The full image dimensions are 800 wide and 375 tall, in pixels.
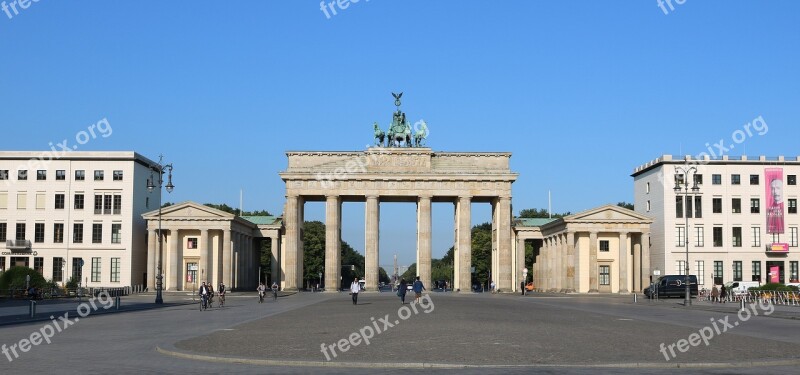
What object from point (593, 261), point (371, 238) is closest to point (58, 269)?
point (371, 238)

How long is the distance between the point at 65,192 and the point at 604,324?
7556 centimetres

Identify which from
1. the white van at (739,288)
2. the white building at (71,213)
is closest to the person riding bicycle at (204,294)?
the white van at (739,288)

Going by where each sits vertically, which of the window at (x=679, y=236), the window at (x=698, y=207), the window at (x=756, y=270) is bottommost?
the window at (x=756, y=270)

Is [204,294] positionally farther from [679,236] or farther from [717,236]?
[717,236]

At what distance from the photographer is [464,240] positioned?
352ft

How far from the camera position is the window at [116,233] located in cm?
9956

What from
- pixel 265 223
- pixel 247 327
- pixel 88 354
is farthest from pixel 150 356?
pixel 265 223

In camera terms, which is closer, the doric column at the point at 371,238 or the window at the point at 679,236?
the window at the point at 679,236

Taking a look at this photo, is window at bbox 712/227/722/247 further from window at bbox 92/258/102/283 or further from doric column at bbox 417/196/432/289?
window at bbox 92/258/102/283

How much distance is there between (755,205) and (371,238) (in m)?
42.6

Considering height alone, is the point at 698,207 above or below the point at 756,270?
above

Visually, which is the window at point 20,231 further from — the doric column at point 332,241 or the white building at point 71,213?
the doric column at point 332,241

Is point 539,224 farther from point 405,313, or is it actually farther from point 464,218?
point 405,313

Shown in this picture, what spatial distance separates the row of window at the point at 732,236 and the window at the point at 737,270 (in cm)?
188
